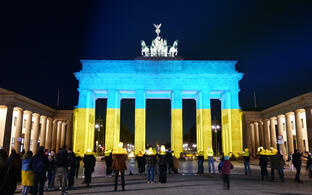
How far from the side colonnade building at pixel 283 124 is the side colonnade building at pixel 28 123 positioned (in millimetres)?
35474

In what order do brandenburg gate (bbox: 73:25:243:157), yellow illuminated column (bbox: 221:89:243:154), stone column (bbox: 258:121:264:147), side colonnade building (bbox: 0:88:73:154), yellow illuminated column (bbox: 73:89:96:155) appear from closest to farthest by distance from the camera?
1. side colonnade building (bbox: 0:88:73:154)
2. yellow illuminated column (bbox: 73:89:96:155)
3. yellow illuminated column (bbox: 221:89:243:154)
4. brandenburg gate (bbox: 73:25:243:157)
5. stone column (bbox: 258:121:264:147)

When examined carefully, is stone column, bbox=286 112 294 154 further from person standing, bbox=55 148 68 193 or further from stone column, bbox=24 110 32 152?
stone column, bbox=24 110 32 152

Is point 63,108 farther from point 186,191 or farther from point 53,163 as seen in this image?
point 186,191

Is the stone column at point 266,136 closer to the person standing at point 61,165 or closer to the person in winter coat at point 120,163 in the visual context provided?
the person in winter coat at point 120,163

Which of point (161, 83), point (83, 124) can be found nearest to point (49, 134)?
point (83, 124)

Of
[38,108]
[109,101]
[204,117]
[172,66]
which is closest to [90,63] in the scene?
[109,101]

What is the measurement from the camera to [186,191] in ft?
35.8

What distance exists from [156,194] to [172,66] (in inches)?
1415

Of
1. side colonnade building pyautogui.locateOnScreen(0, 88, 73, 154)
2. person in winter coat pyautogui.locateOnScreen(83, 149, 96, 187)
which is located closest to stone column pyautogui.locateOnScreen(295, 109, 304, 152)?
person in winter coat pyautogui.locateOnScreen(83, 149, 96, 187)

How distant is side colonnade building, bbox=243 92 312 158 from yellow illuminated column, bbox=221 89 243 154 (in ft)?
16.7

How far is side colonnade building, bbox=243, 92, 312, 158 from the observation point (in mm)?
33156

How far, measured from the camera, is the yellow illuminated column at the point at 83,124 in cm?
4247

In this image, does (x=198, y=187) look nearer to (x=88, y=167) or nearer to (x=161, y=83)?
(x=88, y=167)

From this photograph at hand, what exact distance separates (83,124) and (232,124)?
26.0m
